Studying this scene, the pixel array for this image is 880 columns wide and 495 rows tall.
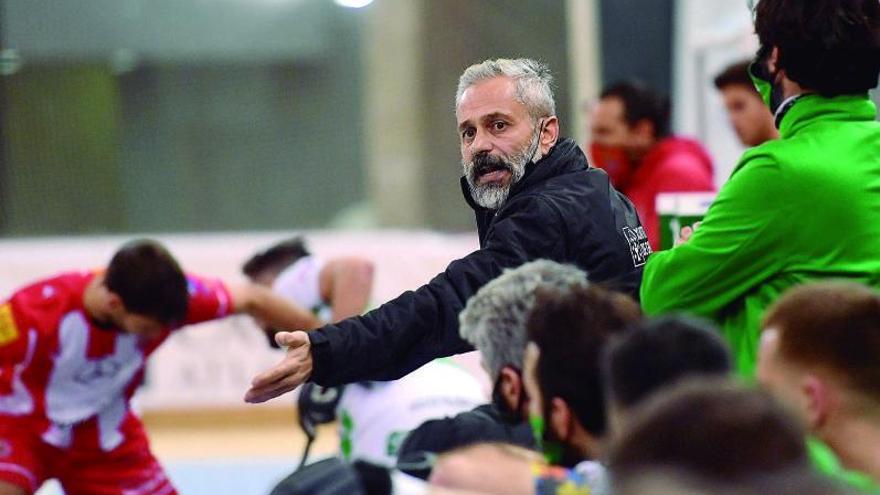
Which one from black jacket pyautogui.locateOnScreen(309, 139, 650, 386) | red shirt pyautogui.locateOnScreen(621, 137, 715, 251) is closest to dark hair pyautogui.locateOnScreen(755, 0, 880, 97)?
black jacket pyautogui.locateOnScreen(309, 139, 650, 386)

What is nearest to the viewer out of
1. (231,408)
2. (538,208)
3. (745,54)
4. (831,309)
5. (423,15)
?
(831,309)

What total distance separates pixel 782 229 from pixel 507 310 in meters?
0.59

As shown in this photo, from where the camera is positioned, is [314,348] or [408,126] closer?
[314,348]

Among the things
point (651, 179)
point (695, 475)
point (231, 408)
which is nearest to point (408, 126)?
point (231, 408)

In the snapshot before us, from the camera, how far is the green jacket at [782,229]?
308 cm

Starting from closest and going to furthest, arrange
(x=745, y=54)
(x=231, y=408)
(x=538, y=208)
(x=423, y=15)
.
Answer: (x=538, y=208) → (x=745, y=54) → (x=231, y=408) → (x=423, y=15)

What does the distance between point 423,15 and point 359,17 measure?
44 centimetres

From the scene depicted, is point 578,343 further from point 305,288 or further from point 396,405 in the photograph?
point 305,288

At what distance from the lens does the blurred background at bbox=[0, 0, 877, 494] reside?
33.0 feet

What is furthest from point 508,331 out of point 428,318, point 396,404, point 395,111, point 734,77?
point 395,111

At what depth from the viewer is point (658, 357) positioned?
2289 millimetres

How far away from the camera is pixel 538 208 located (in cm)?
345

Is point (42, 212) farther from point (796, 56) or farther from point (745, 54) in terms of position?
point (796, 56)

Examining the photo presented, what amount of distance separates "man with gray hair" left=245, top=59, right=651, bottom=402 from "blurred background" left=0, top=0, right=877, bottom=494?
6.16 meters
